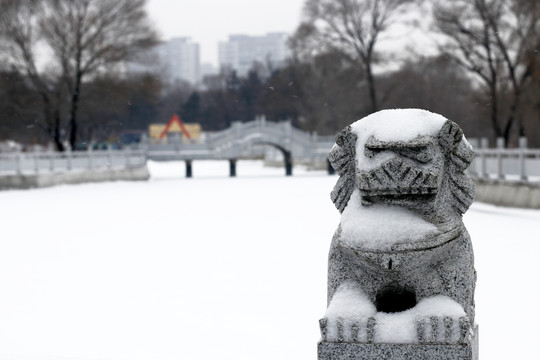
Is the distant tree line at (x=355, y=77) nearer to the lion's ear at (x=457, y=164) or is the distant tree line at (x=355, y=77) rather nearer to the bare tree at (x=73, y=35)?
the bare tree at (x=73, y=35)

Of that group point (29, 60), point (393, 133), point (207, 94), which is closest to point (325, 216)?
point (393, 133)

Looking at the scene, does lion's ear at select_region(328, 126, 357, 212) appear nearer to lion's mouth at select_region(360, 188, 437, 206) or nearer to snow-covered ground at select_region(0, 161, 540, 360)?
lion's mouth at select_region(360, 188, 437, 206)

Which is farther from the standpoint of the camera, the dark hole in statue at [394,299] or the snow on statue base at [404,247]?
the dark hole in statue at [394,299]

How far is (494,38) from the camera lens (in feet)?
95.6

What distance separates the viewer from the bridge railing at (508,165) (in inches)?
699

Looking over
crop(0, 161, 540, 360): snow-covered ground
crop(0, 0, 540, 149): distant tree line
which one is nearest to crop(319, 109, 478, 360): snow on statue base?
crop(0, 161, 540, 360): snow-covered ground

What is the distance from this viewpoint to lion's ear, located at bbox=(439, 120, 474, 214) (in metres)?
3.85

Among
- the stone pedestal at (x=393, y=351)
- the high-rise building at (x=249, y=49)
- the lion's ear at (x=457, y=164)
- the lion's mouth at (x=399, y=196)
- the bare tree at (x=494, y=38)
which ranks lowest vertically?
the stone pedestal at (x=393, y=351)

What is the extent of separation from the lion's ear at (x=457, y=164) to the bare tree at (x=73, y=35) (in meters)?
31.9

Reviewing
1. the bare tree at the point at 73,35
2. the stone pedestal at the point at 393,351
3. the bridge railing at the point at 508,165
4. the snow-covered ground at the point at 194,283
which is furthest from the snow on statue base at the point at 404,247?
the bare tree at the point at 73,35

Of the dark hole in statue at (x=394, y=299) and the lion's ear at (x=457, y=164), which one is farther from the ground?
the lion's ear at (x=457, y=164)

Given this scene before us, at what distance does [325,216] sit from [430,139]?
13.7 meters

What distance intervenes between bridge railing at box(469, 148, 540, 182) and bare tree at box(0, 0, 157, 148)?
19.6 metres

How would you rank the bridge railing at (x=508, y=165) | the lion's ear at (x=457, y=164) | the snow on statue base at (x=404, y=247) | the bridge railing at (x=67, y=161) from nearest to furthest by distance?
1. the snow on statue base at (x=404, y=247)
2. the lion's ear at (x=457, y=164)
3. the bridge railing at (x=508, y=165)
4. the bridge railing at (x=67, y=161)
